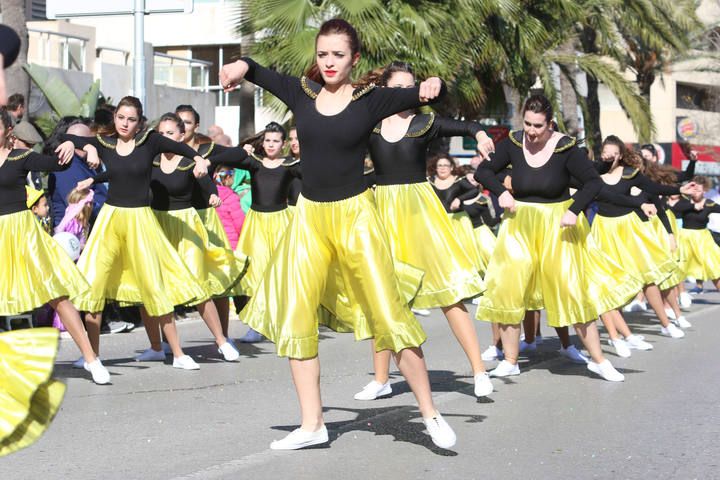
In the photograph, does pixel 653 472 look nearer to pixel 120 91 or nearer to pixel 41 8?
pixel 120 91

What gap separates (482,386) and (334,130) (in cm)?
239

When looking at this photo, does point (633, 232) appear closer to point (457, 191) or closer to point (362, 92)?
point (457, 191)

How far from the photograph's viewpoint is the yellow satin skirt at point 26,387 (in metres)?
4.15

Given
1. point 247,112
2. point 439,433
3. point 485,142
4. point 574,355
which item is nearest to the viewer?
point 439,433

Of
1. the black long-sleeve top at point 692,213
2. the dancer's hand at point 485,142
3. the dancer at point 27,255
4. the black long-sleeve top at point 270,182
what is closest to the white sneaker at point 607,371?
the dancer's hand at point 485,142

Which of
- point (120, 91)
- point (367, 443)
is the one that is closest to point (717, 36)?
point (120, 91)

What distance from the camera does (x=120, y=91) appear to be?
24484 millimetres

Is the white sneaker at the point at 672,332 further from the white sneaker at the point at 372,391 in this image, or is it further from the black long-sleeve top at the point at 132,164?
the black long-sleeve top at the point at 132,164

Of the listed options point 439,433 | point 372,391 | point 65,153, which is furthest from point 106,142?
point 439,433

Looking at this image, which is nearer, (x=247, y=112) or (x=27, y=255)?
(x=27, y=255)

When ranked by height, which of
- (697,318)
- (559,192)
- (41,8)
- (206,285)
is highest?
(41,8)

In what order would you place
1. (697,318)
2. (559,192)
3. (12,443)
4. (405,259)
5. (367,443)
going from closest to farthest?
(12,443), (367,443), (405,259), (559,192), (697,318)

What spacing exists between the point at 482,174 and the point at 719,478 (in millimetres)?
3570

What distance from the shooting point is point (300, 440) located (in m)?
6.30
